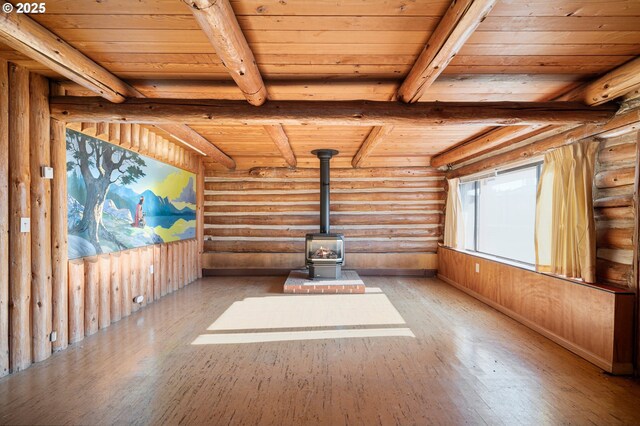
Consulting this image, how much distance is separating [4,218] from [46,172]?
60 centimetres

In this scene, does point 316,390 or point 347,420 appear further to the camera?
point 316,390

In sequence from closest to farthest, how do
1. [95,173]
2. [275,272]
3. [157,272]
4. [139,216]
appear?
[95,173]
[139,216]
[157,272]
[275,272]

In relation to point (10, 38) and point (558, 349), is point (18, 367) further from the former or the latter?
point (558, 349)

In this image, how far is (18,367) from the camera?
298 centimetres

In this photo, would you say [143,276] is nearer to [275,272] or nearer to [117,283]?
[117,283]

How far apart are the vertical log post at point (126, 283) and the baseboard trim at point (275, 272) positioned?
A: 2989 mm

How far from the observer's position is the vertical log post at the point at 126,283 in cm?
457

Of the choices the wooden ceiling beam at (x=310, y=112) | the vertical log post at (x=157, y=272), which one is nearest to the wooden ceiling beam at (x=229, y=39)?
the wooden ceiling beam at (x=310, y=112)

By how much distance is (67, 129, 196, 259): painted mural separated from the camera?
3775 mm

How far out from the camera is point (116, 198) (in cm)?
448

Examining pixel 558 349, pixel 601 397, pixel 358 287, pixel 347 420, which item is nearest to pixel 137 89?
pixel 347 420

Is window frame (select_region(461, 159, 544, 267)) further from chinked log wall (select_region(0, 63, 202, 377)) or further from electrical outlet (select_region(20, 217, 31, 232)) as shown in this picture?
electrical outlet (select_region(20, 217, 31, 232))

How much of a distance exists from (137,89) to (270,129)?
63.3 inches

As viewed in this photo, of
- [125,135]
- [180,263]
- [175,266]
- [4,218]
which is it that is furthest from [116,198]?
[180,263]
